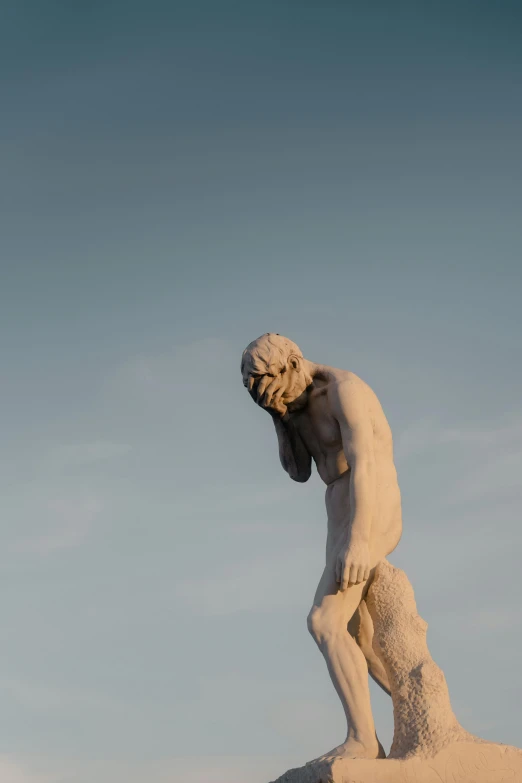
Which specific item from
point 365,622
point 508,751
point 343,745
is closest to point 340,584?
point 365,622

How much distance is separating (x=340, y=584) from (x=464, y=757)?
4.66ft

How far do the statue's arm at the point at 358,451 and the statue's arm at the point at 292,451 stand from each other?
601 mm

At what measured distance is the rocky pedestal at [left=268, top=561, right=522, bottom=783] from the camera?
263 inches

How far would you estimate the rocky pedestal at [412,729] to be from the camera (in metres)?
6.69

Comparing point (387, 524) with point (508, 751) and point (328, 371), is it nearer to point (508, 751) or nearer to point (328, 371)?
point (328, 371)

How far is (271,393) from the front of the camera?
787 cm

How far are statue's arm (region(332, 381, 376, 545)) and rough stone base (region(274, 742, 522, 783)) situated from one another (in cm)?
152

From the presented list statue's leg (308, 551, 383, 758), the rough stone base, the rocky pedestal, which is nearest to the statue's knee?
statue's leg (308, 551, 383, 758)

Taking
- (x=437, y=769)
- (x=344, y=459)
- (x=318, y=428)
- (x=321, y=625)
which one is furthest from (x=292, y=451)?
(x=437, y=769)

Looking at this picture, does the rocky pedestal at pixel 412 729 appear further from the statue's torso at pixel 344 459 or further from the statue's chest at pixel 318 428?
the statue's chest at pixel 318 428

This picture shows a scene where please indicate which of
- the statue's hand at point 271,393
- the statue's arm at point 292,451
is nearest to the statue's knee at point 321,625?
→ the statue's arm at point 292,451

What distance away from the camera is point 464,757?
6973mm

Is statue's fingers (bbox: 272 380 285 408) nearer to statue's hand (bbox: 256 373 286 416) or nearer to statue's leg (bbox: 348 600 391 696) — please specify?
statue's hand (bbox: 256 373 286 416)

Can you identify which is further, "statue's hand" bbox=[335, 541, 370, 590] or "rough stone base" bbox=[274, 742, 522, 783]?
"statue's hand" bbox=[335, 541, 370, 590]
